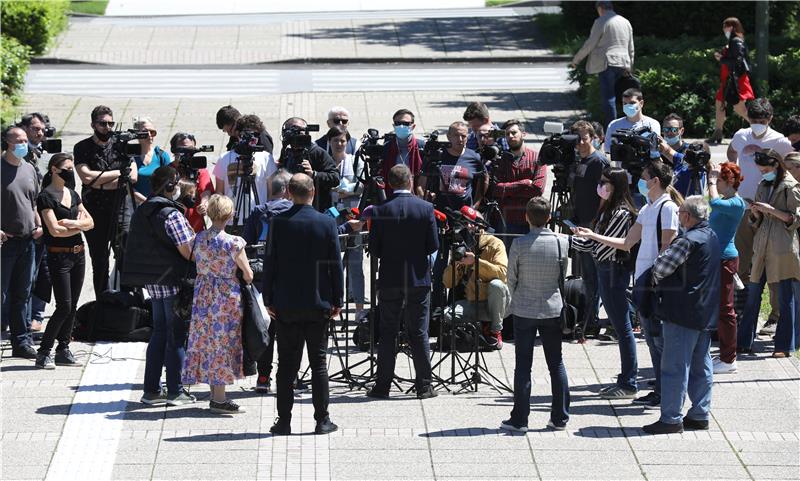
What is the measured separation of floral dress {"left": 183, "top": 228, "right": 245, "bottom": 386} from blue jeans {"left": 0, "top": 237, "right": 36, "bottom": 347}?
82.1 inches

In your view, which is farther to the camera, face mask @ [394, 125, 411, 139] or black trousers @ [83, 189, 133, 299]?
face mask @ [394, 125, 411, 139]

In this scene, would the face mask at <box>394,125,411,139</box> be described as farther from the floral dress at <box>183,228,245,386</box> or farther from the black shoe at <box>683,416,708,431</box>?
the black shoe at <box>683,416,708,431</box>

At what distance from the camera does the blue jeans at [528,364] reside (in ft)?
32.3

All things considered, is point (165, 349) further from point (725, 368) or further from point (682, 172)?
point (682, 172)

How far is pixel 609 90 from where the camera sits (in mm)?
19078

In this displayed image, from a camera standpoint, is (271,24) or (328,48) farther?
(271,24)

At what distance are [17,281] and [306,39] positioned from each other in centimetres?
1691

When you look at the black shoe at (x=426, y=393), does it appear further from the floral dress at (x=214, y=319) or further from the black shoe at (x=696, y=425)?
the black shoe at (x=696, y=425)

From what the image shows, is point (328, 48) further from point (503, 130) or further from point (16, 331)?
point (16, 331)

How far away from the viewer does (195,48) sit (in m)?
27.4

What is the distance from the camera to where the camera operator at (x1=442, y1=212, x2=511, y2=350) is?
12.0 metres

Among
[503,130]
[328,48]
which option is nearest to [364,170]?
[503,130]

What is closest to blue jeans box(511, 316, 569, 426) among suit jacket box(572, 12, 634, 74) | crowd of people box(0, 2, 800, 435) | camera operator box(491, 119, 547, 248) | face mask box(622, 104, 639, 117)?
crowd of people box(0, 2, 800, 435)

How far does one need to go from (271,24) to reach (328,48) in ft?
10.7
